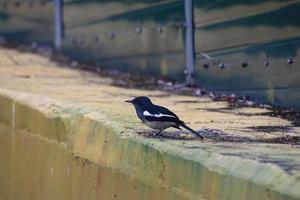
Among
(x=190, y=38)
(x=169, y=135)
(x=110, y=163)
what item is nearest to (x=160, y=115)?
(x=169, y=135)

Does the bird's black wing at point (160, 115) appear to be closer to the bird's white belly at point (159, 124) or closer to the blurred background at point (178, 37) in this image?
the bird's white belly at point (159, 124)

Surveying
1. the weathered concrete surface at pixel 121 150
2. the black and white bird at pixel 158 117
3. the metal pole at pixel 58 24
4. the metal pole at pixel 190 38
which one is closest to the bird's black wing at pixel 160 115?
the black and white bird at pixel 158 117

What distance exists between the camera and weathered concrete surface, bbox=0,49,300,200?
14.1 ft

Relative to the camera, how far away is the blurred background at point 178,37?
7211 mm

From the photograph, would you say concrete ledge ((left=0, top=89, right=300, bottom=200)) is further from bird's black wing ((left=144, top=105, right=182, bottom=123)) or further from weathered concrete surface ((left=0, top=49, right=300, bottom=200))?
bird's black wing ((left=144, top=105, right=182, bottom=123))

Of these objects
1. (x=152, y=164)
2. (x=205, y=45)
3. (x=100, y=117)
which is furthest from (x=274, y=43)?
(x=152, y=164)

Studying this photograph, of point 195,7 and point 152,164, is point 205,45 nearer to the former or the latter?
point 195,7

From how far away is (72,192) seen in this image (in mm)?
6094

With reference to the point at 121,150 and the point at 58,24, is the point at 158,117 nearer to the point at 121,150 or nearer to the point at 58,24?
the point at 121,150

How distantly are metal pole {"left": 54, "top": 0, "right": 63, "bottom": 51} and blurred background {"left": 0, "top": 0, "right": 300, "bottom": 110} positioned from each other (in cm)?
1

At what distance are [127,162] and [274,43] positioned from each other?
8.29 feet

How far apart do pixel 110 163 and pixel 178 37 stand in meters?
3.45

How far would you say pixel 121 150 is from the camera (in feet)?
Answer: 17.7

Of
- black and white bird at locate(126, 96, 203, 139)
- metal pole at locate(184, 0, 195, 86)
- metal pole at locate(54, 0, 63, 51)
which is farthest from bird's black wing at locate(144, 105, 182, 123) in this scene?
metal pole at locate(54, 0, 63, 51)
